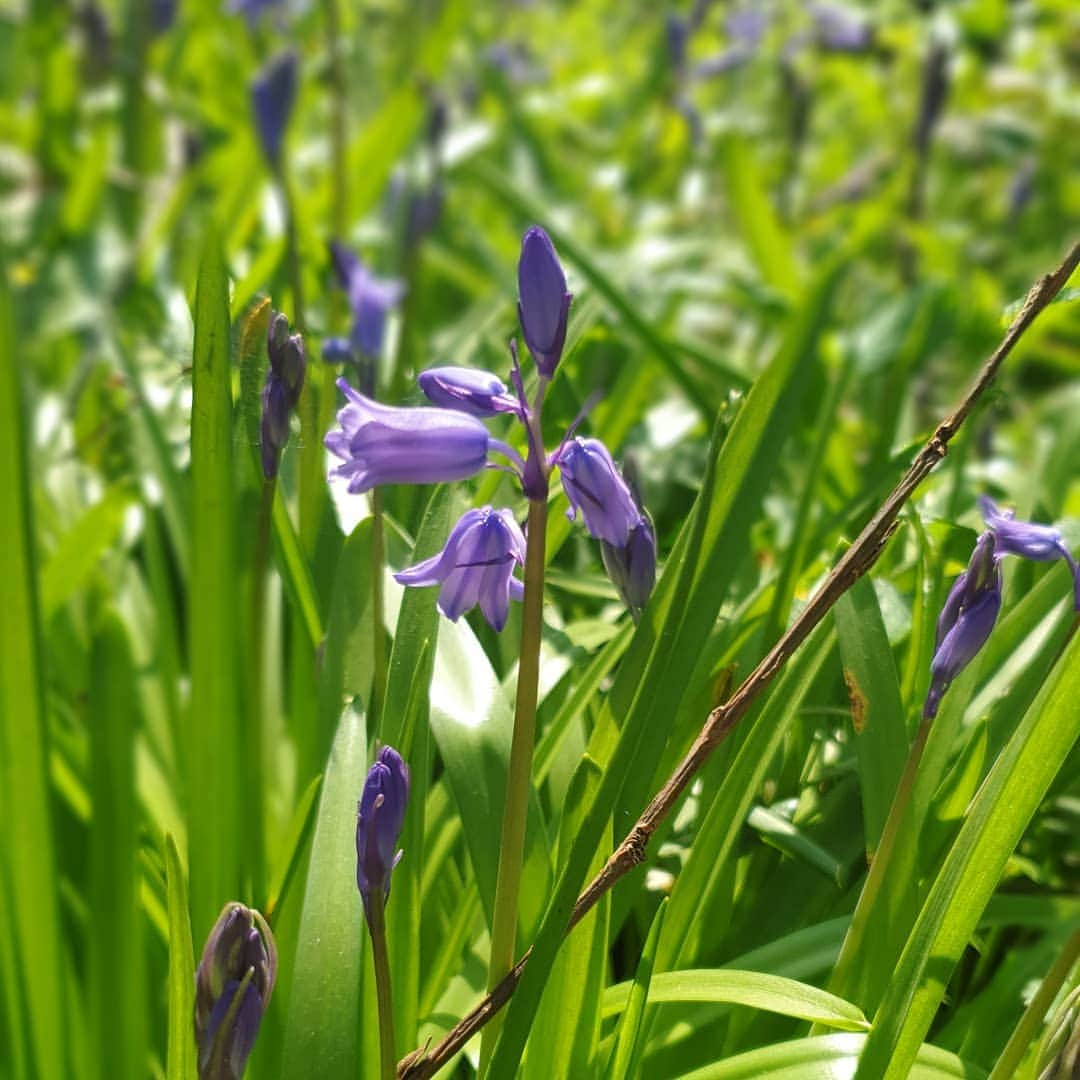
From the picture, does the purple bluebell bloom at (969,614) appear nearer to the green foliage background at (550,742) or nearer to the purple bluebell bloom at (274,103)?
the green foliage background at (550,742)

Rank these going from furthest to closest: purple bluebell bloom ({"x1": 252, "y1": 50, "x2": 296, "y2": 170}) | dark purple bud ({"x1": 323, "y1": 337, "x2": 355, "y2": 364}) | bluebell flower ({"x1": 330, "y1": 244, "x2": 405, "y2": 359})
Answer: purple bluebell bloom ({"x1": 252, "y1": 50, "x2": 296, "y2": 170})
bluebell flower ({"x1": 330, "y1": 244, "x2": 405, "y2": 359})
dark purple bud ({"x1": 323, "y1": 337, "x2": 355, "y2": 364})

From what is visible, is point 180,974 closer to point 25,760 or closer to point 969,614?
point 25,760

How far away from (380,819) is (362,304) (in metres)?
1.35

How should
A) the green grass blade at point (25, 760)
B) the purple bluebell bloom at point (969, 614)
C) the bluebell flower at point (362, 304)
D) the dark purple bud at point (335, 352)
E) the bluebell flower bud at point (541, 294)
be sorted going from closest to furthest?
the bluebell flower bud at point (541, 294) < the purple bluebell bloom at point (969, 614) < the green grass blade at point (25, 760) < the dark purple bud at point (335, 352) < the bluebell flower at point (362, 304)

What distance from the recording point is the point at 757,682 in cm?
101

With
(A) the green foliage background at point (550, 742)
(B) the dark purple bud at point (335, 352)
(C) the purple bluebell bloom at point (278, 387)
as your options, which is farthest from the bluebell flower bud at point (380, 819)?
(B) the dark purple bud at point (335, 352)

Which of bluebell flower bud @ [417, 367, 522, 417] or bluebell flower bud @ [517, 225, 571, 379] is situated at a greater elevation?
bluebell flower bud @ [517, 225, 571, 379]

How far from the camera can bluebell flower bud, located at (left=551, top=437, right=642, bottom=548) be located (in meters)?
0.97

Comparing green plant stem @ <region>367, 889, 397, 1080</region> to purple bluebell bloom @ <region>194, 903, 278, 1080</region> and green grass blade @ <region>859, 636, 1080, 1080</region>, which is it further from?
green grass blade @ <region>859, 636, 1080, 1080</region>

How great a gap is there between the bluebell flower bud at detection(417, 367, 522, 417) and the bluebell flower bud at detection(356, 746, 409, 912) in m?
0.25

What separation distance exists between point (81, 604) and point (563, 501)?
1.15 m

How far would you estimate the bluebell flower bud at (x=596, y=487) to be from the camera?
970 millimetres

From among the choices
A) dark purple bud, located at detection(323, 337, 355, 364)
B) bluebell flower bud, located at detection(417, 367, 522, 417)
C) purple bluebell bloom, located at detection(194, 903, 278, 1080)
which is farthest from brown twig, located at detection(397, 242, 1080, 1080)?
dark purple bud, located at detection(323, 337, 355, 364)

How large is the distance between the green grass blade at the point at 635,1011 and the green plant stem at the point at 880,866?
0.17 metres
